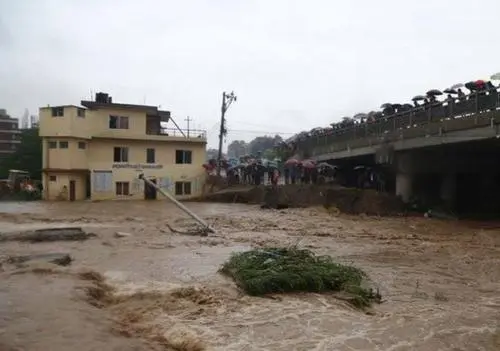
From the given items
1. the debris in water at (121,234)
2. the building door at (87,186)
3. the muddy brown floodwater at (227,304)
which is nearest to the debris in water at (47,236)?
the muddy brown floodwater at (227,304)

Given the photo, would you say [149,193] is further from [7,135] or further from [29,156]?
[7,135]

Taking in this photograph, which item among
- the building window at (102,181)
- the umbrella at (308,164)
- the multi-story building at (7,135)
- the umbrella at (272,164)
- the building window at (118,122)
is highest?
the multi-story building at (7,135)

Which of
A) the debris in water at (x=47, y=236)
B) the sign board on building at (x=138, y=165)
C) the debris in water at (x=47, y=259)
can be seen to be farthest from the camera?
the sign board on building at (x=138, y=165)

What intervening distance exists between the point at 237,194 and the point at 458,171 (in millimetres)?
18332

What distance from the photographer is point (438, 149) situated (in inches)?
1120

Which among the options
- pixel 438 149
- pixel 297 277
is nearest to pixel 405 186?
pixel 438 149

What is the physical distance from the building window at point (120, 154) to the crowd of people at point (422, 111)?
17795mm

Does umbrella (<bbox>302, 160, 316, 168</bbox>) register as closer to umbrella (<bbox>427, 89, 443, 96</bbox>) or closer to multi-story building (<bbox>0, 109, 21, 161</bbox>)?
umbrella (<bbox>427, 89, 443, 96</bbox>)

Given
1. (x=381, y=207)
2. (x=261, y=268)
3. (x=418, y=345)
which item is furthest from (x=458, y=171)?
(x=418, y=345)

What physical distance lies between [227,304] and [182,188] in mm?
39379

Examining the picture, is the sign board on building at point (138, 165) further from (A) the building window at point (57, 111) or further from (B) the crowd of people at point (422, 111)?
(B) the crowd of people at point (422, 111)

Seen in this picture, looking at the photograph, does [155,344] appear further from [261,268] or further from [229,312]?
[261,268]

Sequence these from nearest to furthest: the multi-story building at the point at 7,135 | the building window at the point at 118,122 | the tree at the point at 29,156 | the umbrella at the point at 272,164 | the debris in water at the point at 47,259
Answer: the debris in water at the point at 47,259 < the umbrella at the point at 272,164 < the building window at the point at 118,122 < the tree at the point at 29,156 < the multi-story building at the point at 7,135

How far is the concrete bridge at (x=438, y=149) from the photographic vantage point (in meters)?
22.4
